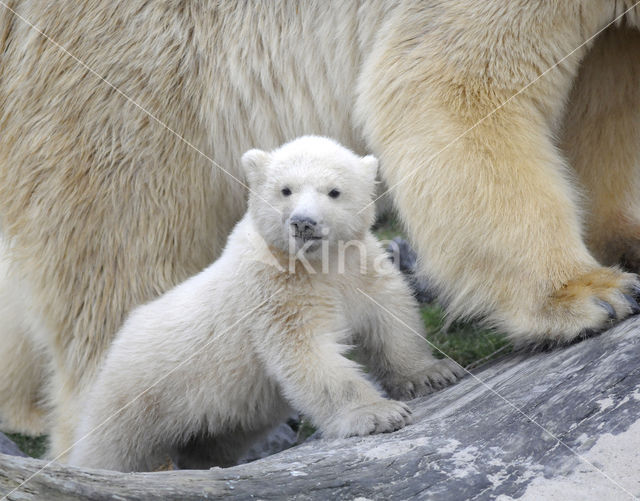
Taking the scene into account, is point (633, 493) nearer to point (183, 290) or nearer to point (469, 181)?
point (469, 181)

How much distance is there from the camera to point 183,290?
4.16 metres

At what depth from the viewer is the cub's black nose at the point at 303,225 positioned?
138 inches

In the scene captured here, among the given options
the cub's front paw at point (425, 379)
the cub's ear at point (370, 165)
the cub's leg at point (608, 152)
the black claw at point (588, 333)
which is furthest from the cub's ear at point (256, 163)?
the cub's leg at point (608, 152)

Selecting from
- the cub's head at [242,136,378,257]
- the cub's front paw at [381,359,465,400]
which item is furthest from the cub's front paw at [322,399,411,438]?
the cub's head at [242,136,378,257]

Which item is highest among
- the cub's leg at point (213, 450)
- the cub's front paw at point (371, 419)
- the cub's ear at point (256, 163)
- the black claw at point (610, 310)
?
the cub's ear at point (256, 163)

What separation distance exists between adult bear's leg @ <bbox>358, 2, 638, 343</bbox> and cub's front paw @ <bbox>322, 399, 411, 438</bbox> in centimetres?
70

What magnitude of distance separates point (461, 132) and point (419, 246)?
56 cm

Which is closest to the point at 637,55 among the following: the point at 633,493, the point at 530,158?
Answer: the point at 530,158

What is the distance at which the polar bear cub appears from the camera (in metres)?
3.63

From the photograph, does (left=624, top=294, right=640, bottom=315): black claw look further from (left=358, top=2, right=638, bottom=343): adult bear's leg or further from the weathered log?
the weathered log

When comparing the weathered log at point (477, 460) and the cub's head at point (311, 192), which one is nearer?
the weathered log at point (477, 460)

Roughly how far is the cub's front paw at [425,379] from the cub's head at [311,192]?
65cm

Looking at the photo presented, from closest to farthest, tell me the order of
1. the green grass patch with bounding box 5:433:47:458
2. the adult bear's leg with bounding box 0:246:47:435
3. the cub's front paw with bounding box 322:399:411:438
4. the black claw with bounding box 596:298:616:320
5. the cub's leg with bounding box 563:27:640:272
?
the cub's front paw with bounding box 322:399:411:438 < the black claw with bounding box 596:298:616:320 < the cub's leg with bounding box 563:27:640:272 < the adult bear's leg with bounding box 0:246:47:435 < the green grass patch with bounding box 5:433:47:458

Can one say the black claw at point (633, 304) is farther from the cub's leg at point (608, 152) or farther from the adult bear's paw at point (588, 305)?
the cub's leg at point (608, 152)
